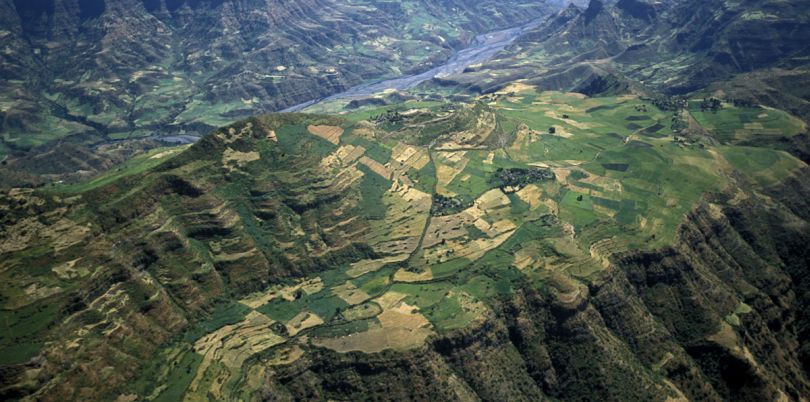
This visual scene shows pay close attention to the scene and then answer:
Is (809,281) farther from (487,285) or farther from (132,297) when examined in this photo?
(132,297)

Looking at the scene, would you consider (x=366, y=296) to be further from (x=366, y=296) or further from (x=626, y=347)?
(x=626, y=347)

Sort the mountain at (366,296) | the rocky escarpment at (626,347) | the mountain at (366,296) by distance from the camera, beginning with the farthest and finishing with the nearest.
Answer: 1. the rocky escarpment at (626,347)
2. the mountain at (366,296)
3. the mountain at (366,296)

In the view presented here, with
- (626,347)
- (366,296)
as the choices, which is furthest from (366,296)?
(626,347)

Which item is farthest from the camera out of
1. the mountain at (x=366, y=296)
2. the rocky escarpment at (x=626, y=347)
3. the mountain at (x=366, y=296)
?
the rocky escarpment at (x=626, y=347)

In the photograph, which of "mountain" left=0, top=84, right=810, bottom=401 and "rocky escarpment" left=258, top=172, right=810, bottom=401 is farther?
"rocky escarpment" left=258, top=172, right=810, bottom=401

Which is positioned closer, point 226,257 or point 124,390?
point 124,390

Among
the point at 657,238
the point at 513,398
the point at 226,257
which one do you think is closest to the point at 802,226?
the point at 657,238
